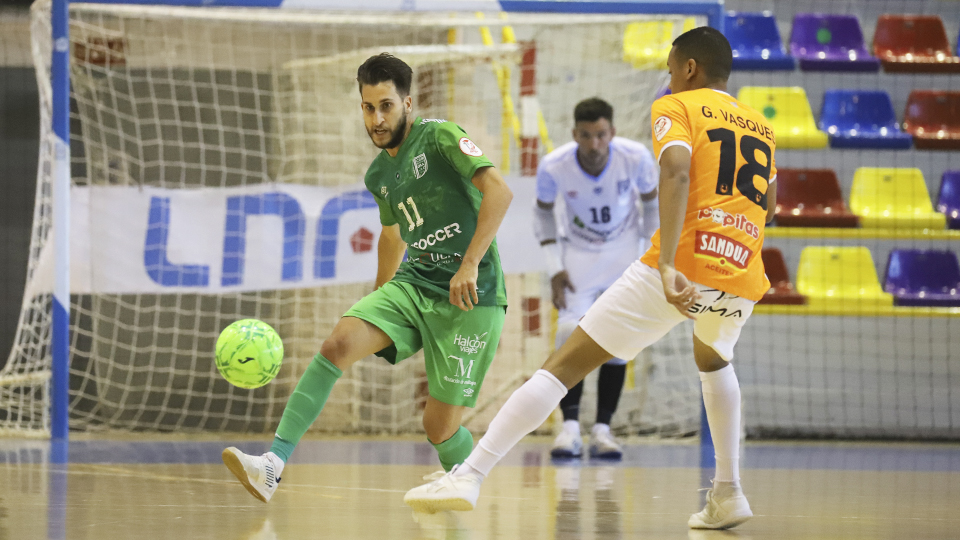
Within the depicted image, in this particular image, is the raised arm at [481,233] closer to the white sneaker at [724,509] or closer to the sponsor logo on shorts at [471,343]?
the sponsor logo on shorts at [471,343]

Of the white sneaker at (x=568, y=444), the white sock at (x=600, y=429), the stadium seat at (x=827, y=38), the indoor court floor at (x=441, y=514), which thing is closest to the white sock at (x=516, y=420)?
the indoor court floor at (x=441, y=514)

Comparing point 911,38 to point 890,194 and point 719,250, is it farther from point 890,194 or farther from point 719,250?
point 719,250

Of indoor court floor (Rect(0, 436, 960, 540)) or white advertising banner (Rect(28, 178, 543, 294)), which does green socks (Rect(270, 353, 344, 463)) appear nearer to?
indoor court floor (Rect(0, 436, 960, 540))

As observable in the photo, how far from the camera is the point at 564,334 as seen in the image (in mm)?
6012

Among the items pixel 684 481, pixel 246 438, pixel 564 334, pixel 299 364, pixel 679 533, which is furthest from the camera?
pixel 299 364

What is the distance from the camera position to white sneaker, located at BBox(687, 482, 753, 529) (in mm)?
3086

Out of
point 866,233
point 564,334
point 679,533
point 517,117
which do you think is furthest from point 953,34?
point 679,533

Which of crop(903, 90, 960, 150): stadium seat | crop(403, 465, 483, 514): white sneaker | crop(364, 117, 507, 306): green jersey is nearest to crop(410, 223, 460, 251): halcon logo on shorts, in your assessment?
crop(364, 117, 507, 306): green jersey

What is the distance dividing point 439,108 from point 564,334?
213 cm

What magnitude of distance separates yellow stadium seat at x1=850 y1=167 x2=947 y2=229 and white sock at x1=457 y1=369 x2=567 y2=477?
5.12 metres

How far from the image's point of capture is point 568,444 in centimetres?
564

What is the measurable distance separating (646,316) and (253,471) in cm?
127

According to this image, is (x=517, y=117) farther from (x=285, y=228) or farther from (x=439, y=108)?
(x=285, y=228)

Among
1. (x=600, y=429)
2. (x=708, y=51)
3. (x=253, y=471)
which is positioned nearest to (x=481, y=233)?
(x=708, y=51)
